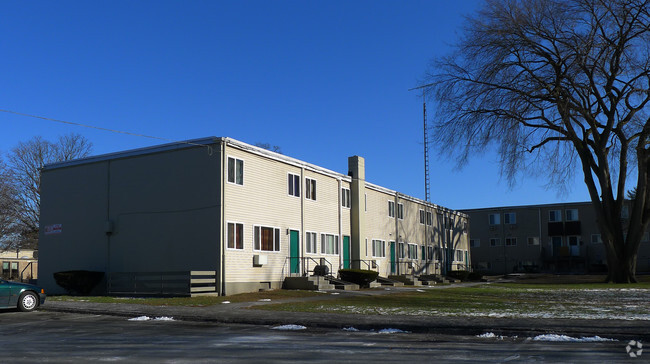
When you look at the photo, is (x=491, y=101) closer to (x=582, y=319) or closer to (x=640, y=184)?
(x=640, y=184)

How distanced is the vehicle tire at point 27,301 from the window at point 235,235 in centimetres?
831

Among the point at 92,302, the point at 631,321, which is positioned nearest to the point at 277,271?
the point at 92,302

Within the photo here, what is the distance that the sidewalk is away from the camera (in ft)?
41.1

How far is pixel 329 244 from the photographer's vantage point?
111 ft

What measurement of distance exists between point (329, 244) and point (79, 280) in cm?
1322

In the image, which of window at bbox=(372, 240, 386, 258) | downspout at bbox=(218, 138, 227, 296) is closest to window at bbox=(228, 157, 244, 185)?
downspout at bbox=(218, 138, 227, 296)

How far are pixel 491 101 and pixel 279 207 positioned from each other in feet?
44.8

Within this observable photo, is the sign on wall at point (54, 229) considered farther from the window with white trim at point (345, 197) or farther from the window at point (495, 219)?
the window at point (495, 219)

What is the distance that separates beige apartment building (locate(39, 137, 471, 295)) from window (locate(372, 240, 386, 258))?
183 inches

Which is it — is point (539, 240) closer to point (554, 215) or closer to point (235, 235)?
point (554, 215)

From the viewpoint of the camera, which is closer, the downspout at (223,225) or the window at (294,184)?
Answer: the downspout at (223,225)

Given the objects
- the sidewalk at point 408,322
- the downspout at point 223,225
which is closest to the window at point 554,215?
the downspout at point 223,225

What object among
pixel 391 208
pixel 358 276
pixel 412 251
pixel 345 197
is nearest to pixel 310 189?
pixel 345 197

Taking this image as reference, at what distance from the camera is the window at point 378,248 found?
3916 centimetres
